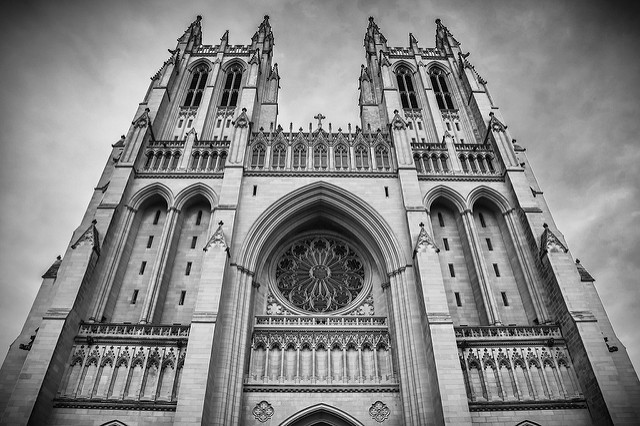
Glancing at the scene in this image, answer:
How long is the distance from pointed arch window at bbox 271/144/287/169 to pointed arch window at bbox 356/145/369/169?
395 centimetres

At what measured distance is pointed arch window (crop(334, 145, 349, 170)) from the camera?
22.6 metres

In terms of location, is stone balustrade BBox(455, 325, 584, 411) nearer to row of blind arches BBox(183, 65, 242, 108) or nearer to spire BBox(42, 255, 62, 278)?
spire BBox(42, 255, 62, 278)

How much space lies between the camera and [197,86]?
95.1 ft

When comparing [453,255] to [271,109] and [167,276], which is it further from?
[271,109]

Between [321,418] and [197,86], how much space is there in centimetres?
2251

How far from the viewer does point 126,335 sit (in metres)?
16.3

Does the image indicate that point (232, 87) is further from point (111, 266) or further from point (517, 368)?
point (517, 368)

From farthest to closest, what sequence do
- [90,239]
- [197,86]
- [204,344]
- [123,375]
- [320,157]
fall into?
[197,86] < [320,157] < [90,239] < [123,375] < [204,344]

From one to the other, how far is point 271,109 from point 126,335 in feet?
55.3

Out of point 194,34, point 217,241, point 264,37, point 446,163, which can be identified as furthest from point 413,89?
point 217,241

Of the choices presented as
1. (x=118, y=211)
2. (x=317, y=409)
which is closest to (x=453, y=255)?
(x=317, y=409)

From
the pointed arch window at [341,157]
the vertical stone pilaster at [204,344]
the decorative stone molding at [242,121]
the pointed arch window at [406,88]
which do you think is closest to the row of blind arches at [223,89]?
the decorative stone molding at [242,121]

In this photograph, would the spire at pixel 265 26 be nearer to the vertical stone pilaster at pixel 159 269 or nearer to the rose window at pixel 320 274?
the vertical stone pilaster at pixel 159 269

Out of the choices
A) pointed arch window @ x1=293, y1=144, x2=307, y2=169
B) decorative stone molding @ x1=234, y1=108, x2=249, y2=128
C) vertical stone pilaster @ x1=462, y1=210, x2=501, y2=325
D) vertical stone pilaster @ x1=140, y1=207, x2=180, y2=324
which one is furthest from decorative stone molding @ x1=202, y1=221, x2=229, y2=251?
vertical stone pilaster @ x1=462, y1=210, x2=501, y2=325
